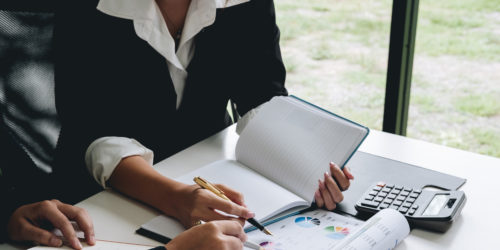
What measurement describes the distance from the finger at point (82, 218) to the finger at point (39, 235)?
42 millimetres

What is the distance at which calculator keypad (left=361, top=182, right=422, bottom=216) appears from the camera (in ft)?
3.09

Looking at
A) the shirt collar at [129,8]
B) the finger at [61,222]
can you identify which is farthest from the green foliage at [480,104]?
the finger at [61,222]

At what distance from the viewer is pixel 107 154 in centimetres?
108

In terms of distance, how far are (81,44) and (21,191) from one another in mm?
353

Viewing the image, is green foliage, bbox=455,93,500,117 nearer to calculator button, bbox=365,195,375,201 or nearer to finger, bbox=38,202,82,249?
calculator button, bbox=365,195,375,201

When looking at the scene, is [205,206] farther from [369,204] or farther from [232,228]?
[369,204]

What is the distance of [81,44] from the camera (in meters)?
1.20

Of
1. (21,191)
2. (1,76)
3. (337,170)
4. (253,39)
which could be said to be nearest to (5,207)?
(21,191)

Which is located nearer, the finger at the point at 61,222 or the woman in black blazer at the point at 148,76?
the finger at the point at 61,222

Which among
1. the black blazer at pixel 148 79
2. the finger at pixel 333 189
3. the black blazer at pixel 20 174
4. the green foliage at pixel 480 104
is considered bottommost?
the green foliage at pixel 480 104

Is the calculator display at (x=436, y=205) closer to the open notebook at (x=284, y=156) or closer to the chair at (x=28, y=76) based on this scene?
the open notebook at (x=284, y=156)

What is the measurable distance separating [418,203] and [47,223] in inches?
26.0

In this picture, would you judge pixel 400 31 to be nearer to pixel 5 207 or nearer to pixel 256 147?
pixel 256 147

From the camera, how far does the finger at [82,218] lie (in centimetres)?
86
